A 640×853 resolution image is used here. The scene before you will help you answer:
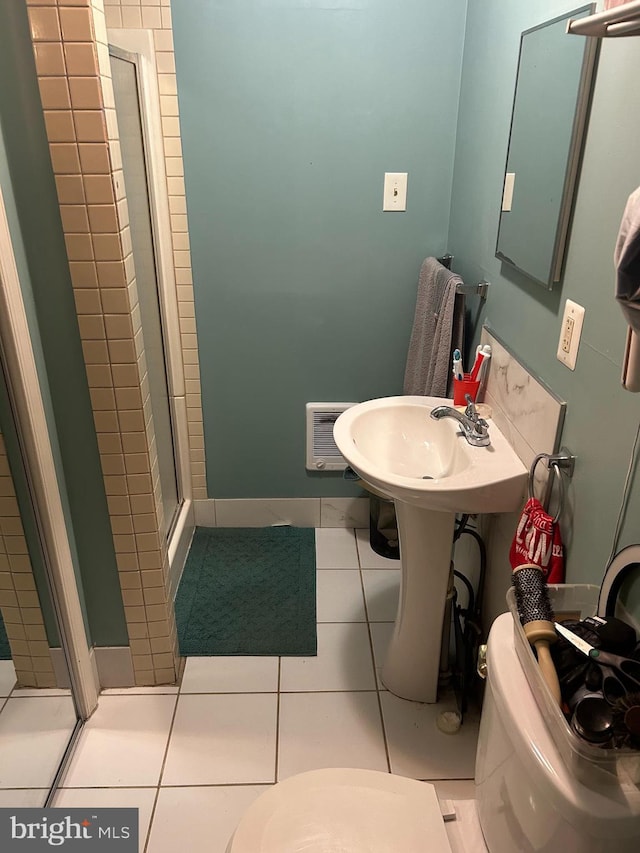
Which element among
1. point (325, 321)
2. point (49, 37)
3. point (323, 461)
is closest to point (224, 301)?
point (325, 321)

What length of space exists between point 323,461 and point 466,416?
96 centimetres

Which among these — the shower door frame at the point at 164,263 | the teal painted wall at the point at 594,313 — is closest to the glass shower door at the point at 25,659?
the shower door frame at the point at 164,263

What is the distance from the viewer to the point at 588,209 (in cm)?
118

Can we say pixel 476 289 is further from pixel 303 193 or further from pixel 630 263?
pixel 630 263

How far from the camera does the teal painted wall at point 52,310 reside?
1.28 meters

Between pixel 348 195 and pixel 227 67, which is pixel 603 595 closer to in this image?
pixel 348 195

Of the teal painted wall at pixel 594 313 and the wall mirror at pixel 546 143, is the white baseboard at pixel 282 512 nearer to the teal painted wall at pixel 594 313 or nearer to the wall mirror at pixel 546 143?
the teal painted wall at pixel 594 313

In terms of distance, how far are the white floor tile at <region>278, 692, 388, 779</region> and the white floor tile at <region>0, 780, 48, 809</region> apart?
58 cm

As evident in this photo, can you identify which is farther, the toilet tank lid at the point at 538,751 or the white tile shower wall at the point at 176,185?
the white tile shower wall at the point at 176,185

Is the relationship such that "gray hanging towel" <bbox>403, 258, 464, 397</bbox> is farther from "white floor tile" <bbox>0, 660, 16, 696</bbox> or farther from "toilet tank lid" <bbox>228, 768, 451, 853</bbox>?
"white floor tile" <bbox>0, 660, 16, 696</bbox>

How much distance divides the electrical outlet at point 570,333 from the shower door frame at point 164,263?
49.9 inches

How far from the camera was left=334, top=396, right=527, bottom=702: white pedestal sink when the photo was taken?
4.71 ft

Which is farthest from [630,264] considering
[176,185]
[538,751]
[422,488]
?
[176,185]

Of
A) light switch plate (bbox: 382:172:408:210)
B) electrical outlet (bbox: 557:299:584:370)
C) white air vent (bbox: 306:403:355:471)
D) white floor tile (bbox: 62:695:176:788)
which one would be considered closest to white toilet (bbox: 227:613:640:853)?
electrical outlet (bbox: 557:299:584:370)
